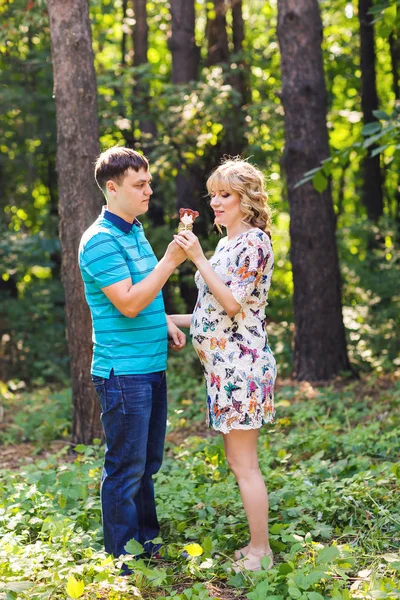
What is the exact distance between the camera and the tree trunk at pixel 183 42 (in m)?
12.3

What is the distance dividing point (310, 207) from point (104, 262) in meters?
5.42

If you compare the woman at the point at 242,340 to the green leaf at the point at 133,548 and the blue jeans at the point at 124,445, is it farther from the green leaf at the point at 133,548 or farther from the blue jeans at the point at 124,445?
the green leaf at the point at 133,548

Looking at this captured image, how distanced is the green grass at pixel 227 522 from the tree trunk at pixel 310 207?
2041 mm

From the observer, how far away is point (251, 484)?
395cm

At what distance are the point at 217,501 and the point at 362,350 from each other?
6069 millimetres

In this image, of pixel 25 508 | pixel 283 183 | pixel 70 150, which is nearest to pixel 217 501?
pixel 25 508

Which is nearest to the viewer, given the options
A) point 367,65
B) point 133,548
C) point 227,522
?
point 133,548

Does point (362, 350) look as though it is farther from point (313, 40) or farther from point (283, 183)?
point (283, 183)

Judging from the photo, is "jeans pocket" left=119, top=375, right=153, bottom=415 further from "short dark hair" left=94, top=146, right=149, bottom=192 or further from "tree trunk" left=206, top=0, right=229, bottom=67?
"tree trunk" left=206, top=0, right=229, bottom=67

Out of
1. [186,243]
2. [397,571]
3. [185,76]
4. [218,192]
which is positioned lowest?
[397,571]

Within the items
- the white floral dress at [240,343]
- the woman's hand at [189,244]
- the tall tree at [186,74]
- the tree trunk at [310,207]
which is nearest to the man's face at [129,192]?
the woman's hand at [189,244]

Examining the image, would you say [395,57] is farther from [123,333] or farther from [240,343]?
[123,333]

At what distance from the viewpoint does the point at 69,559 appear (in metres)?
3.80

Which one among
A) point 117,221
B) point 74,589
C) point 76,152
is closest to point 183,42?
point 76,152
